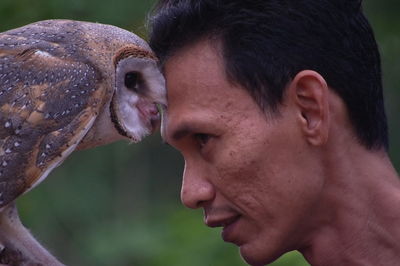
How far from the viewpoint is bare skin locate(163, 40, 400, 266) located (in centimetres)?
275

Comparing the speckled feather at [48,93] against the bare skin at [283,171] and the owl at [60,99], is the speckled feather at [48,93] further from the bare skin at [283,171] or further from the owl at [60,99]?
the bare skin at [283,171]

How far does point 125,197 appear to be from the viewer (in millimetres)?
9266

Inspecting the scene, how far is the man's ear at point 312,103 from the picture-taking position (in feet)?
8.89

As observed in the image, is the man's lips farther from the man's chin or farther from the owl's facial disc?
the owl's facial disc

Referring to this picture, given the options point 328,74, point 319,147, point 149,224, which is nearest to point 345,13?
point 328,74

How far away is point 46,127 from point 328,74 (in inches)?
31.7

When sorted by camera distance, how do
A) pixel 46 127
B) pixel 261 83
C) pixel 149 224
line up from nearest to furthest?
pixel 261 83, pixel 46 127, pixel 149 224

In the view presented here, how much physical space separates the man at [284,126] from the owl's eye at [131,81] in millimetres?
392

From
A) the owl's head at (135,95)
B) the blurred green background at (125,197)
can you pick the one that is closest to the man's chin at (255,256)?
the owl's head at (135,95)

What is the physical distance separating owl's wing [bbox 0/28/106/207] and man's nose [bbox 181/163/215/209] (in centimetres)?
40

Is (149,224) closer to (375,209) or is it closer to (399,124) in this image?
(399,124)

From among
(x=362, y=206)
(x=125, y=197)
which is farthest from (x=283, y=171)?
(x=125, y=197)

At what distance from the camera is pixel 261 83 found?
8.99 feet

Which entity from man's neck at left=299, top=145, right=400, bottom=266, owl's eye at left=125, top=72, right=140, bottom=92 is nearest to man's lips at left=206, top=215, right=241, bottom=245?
man's neck at left=299, top=145, right=400, bottom=266
